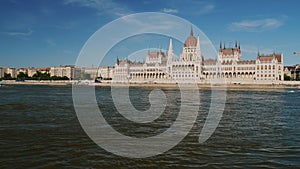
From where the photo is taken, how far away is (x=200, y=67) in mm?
112875

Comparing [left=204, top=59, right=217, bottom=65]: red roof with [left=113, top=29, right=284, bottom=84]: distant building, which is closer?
[left=113, top=29, right=284, bottom=84]: distant building

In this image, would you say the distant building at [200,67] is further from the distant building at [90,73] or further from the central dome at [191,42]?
the distant building at [90,73]

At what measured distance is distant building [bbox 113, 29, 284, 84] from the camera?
102 m

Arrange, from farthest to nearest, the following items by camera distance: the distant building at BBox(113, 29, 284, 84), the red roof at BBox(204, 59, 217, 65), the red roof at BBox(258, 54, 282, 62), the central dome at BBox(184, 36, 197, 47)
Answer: the central dome at BBox(184, 36, 197, 47)
the red roof at BBox(204, 59, 217, 65)
the red roof at BBox(258, 54, 282, 62)
the distant building at BBox(113, 29, 284, 84)

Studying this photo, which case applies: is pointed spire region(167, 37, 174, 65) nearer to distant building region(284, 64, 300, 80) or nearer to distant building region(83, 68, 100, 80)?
distant building region(284, 64, 300, 80)

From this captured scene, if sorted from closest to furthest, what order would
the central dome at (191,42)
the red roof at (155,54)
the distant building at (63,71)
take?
1. the central dome at (191,42)
2. the red roof at (155,54)
3. the distant building at (63,71)

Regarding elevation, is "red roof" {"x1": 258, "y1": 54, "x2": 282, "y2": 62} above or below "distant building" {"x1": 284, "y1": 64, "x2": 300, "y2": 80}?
above

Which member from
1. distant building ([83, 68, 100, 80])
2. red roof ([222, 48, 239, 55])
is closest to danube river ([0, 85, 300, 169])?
red roof ([222, 48, 239, 55])

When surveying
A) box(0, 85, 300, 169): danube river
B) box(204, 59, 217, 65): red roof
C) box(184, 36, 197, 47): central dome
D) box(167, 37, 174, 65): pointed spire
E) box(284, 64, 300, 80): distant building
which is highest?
box(184, 36, 197, 47): central dome

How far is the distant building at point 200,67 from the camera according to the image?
10156 cm

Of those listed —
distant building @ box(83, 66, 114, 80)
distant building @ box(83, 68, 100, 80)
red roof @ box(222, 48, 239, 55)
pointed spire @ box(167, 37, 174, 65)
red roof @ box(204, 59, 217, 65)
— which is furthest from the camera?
distant building @ box(83, 68, 100, 80)

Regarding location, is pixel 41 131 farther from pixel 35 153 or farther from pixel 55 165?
pixel 55 165

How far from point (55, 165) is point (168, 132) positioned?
529 cm

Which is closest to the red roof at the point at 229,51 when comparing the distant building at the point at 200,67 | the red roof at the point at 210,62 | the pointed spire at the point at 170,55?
the distant building at the point at 200,67
